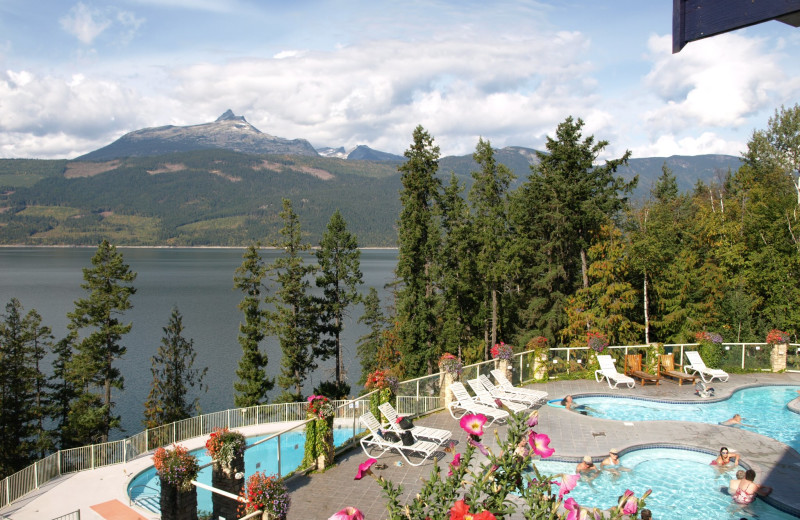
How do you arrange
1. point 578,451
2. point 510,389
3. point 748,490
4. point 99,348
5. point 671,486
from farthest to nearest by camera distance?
point 99,348
point 510,389
point 578,451
point 671,486
point 748,490

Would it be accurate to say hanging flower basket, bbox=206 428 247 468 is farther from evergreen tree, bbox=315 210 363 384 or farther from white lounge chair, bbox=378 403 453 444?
evergreen tree, bbox=315 210 363 384

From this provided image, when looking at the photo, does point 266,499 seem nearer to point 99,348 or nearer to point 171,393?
point 99,348

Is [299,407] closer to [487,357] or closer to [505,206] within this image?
[487,357]

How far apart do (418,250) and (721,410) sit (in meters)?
16.6

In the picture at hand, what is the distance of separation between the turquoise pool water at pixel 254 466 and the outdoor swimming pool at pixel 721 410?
7.27 metres

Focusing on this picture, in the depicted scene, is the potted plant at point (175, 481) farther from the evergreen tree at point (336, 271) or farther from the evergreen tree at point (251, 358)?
the evergreen tree at point (336, 271)

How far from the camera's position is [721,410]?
1440cm

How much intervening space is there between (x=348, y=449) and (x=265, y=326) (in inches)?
846

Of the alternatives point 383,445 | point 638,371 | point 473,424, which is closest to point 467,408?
point 383,445

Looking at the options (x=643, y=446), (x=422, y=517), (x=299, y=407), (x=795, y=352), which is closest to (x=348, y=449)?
Answer: (x=643, y=446)

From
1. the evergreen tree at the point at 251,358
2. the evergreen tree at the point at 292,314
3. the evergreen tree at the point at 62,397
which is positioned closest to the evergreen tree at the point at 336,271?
the evergreen tree at the point at 292,314

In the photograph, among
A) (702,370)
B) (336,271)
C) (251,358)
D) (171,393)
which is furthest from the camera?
(336,271)

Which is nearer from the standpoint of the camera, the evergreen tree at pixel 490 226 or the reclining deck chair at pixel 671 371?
the reclining deck chair at pixel 671 371

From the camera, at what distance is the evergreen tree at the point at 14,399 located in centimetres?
2650
